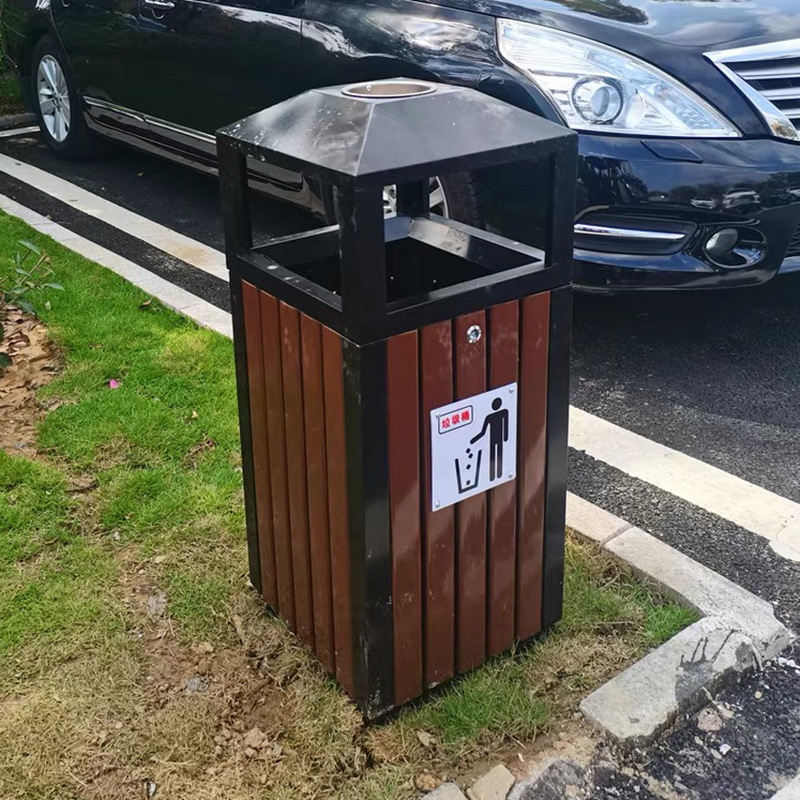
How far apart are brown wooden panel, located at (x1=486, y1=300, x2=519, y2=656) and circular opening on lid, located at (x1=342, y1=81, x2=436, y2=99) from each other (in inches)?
18.7

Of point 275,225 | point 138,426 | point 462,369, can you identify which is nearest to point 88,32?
point 275,225

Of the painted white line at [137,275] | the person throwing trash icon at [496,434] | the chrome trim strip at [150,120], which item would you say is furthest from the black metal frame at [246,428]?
the chrome trim strip at [150,120]

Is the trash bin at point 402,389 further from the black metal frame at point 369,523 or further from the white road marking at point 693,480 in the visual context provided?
the white road marking at point 693,480

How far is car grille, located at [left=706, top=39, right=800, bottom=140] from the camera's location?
3.75m

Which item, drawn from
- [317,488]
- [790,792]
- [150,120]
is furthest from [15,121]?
[790,792]

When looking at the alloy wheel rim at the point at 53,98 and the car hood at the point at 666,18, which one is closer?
the car hood at the point at 666,18

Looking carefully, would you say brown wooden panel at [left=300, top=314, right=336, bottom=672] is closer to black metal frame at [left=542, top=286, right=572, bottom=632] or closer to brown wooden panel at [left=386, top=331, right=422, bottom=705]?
brown wooden panel at [left=386, top=331, right=422, bottom=705]

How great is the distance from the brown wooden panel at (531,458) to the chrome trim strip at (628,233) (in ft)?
5.52

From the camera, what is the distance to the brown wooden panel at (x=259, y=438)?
7.42 feet

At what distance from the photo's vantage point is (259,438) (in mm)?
2406

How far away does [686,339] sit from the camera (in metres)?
4.25

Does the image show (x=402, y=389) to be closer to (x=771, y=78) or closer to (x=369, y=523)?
(x=369, y=523)

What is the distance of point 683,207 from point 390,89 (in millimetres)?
1847

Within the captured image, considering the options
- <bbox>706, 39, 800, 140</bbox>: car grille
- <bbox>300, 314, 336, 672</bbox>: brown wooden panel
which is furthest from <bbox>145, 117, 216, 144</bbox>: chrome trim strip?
<bbox>300, 314, 336, 672</bbox>: brown wooden panel
